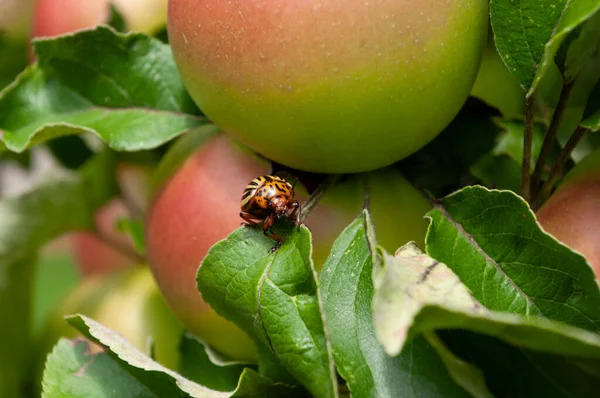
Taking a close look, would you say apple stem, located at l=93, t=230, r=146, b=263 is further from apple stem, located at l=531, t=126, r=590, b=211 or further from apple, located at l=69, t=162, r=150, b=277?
apple stem, located at l=531, t=126, r=590, b=211

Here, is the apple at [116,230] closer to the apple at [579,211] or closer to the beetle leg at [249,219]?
the beetle leg at [249,219]

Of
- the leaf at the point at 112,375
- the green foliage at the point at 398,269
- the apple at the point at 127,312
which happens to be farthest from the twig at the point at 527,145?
the apple at the point at 127,312

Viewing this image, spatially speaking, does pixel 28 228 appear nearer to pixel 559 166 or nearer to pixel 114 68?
pixel 114 68

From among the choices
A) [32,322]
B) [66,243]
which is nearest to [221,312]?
[32,322]

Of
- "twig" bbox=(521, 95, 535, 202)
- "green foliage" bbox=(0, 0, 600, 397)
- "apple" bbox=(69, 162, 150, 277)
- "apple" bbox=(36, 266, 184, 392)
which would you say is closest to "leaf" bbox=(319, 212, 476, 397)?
"green foliage" bbox=(0, 0, 600, 397)

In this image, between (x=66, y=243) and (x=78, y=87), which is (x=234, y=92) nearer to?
(x=78, y=87)

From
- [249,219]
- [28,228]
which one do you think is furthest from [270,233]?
[28,228]
